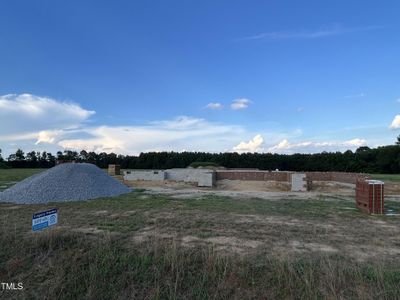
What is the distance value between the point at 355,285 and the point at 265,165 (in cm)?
A: 4440

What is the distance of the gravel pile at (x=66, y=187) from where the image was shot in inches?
508

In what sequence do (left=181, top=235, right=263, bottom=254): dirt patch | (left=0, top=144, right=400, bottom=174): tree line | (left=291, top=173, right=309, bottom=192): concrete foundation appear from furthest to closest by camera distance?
(left=0, top=144, right=400, bottom=174): tree line, (left=291, top=173, right=309, bottom=192): concrete foundation, (left=181, top=235, right=263, bottom=254): dirt patch

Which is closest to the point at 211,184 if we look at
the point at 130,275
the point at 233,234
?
the point at 233,234

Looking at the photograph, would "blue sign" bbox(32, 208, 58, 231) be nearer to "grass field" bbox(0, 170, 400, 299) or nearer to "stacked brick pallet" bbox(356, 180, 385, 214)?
"grass field" bbox(0, 170, 400, 299)

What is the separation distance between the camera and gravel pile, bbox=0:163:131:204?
12.9 meters

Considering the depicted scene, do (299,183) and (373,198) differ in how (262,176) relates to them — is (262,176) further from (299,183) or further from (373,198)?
(373,198)

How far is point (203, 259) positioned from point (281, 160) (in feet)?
146

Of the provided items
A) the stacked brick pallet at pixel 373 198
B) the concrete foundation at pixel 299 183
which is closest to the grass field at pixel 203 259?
the stacked brick pallet at pixel 373 198

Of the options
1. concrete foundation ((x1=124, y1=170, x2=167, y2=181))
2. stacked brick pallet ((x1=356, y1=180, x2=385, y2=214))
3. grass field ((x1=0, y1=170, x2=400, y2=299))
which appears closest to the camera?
grass field ((x1=0, y1=170, x2=400, y2=299))

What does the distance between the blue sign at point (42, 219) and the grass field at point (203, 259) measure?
468mm

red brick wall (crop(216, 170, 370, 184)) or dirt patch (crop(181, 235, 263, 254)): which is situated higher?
red brick wall (crop(216, 170, 370, 184))

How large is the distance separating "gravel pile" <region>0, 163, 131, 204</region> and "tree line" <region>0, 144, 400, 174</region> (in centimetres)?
2925

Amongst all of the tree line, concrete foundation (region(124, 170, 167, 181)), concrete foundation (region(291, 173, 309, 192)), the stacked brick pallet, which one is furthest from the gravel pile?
the tree line

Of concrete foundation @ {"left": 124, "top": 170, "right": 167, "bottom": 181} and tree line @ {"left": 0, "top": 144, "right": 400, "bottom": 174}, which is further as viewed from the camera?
tree line @ {"left": 0, "top": 144, "right": 400, "bottom": 174}
